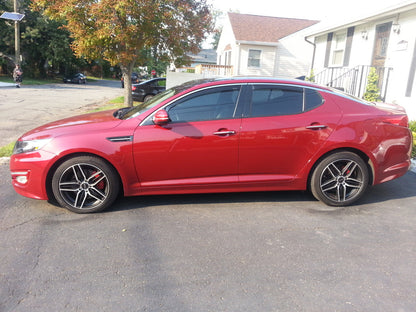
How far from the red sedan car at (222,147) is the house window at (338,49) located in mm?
9714

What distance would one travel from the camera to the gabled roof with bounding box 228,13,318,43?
22.0 metres

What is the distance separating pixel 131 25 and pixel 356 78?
298 inches

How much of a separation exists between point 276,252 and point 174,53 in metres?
11.0

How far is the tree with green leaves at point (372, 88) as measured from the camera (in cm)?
1039

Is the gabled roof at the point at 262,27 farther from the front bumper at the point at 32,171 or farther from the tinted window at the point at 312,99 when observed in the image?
the front bumper at the point at 32,171

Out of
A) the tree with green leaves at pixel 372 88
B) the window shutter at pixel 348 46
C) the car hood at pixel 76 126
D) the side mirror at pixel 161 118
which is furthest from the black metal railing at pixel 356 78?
the car hood at pixel 76 126

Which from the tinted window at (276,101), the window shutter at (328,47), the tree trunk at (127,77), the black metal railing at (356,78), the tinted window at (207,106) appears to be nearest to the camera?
the tinted window at (207,106)


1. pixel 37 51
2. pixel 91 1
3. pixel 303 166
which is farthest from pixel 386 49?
pixel 37 51

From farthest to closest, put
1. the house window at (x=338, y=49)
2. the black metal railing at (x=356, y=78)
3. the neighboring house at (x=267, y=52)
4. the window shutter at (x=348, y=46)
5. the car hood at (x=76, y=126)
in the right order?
the neighboring house at (x=267, y=52) → the house window at (x=338, y=49) → the window shutter at (x=348, y=46) → the black metal railing at (x=356, y=78) → the car hood at (x=76, y=126)

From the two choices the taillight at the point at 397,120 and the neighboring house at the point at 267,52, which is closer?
the taillight at the point at 397,120

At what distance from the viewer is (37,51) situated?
1438 inches

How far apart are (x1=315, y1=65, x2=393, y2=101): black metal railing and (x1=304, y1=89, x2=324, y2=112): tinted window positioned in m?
7.26

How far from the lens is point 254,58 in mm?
22203

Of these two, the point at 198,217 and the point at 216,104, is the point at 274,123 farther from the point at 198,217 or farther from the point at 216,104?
the point at 198,217
